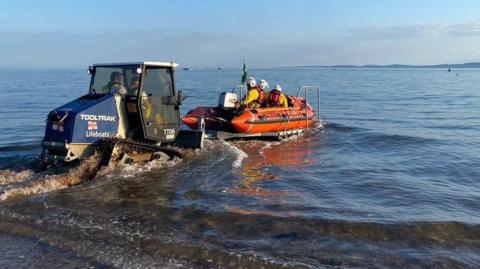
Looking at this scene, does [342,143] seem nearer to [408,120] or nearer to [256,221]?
[408,120]

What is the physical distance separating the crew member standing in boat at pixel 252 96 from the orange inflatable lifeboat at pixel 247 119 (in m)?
0.40

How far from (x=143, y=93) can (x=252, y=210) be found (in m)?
3.55

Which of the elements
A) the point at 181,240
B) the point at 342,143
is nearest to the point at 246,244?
the point at 181,240

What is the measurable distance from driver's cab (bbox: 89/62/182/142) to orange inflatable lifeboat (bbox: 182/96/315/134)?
373 cm

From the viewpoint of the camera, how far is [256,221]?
6.95m

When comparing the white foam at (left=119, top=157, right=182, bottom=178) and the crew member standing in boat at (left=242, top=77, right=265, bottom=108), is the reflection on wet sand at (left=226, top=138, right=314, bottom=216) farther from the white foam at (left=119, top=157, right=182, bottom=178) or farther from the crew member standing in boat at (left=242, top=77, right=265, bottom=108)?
the white foam at (left=119, top=157, right=182, bottom=178)

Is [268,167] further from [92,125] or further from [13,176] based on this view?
[13,176]

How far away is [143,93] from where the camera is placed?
9.73 m

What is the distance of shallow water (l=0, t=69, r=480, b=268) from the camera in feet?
18.6

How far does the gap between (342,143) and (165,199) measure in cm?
845

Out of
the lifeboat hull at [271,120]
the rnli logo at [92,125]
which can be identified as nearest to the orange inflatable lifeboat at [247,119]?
the lifeboat hull at [271,120]

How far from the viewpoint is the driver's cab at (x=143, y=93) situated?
9656 mm

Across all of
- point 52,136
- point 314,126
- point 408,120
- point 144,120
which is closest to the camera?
point 52,136

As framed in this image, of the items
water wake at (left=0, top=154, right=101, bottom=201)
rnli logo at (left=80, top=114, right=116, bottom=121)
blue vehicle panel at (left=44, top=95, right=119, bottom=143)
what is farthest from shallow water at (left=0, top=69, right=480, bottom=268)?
rnli logo at (left=80, top=114, right=116, bottom=121)
